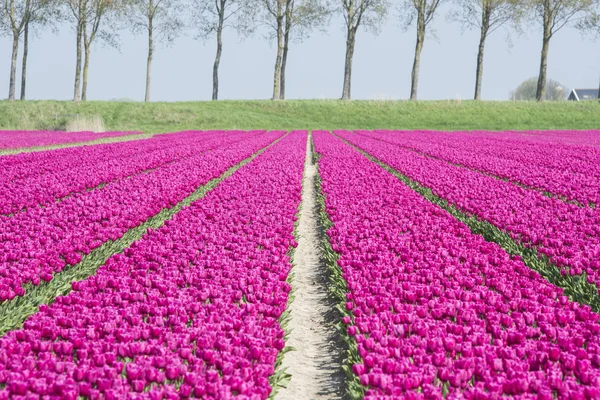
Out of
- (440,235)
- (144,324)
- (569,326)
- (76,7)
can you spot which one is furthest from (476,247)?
(76,7)

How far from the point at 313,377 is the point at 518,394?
4.83ft

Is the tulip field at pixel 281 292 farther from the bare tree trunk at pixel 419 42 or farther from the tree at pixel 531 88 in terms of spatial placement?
the tree at pixel 531 88

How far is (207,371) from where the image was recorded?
12.0ft

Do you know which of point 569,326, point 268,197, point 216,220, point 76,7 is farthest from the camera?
point 76,7

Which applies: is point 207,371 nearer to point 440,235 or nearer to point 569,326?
point 569,326

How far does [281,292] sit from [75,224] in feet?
13.7

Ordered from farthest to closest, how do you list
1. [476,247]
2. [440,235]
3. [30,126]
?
[30,126] < [440,235] < [476,247]

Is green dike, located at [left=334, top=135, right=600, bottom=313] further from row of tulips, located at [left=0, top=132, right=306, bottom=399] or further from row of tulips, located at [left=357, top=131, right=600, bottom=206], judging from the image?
row of tulips, located at [left=357, top=131, right=600, bottom=206]

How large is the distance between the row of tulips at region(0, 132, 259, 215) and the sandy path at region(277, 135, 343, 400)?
5.59 m

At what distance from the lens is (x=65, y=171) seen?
14.6m

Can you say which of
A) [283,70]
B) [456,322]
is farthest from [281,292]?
[283,70]

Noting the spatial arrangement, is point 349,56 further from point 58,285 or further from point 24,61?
point 58,285

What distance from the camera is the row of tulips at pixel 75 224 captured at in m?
5.91

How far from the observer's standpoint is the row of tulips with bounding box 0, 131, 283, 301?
19.4ft
